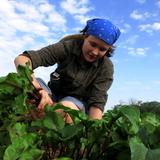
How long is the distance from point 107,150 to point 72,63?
206 cm

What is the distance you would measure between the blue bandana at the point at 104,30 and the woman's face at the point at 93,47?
0.03 m

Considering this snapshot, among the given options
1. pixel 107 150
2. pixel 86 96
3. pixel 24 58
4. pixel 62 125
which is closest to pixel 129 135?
pixel 107 150

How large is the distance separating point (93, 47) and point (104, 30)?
0.50ft

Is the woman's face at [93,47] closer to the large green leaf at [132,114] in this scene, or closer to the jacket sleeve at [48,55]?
the jacket sleeve at [48,55]

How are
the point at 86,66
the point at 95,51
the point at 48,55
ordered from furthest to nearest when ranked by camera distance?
the point at 86,66 < the point at 95,51 < the point at 48,55

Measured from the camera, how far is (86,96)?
347 centimetres

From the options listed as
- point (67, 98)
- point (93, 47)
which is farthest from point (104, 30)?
point (67, 98)

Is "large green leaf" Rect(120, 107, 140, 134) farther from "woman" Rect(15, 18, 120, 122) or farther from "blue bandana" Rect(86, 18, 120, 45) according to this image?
"blue bandana" Rect(86, 18, 120, 45)

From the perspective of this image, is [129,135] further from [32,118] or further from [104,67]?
[104,67]

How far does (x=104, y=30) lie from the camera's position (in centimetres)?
327

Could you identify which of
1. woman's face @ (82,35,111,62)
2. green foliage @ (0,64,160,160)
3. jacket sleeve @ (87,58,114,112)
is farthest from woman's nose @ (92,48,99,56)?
green foliage @ (0,64,160,160)

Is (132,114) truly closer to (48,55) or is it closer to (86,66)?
(48,55)

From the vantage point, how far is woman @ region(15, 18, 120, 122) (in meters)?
3.27

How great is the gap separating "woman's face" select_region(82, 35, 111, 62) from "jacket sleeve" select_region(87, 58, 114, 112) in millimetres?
194
